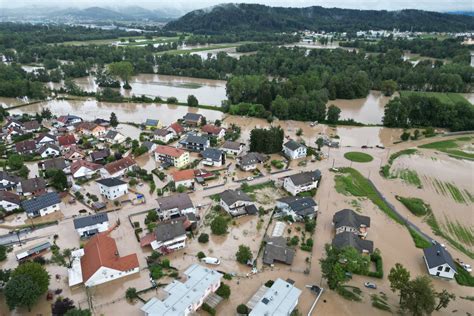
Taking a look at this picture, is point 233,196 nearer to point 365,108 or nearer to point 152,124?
point 152,124

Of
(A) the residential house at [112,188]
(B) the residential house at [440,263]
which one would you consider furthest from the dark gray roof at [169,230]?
(B) the residential house at [440,263]

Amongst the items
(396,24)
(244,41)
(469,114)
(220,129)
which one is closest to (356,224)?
(220,129)

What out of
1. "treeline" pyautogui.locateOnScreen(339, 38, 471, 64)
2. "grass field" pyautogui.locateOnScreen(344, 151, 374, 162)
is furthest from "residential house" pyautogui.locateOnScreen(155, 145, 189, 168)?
"treeline" pyautogui.locateOnScreen(339, 38, 471, 64)

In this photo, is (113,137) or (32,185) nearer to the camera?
(32,185)

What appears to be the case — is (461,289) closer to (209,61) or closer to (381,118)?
(381,118)

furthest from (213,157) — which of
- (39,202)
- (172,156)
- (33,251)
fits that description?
(33,251)

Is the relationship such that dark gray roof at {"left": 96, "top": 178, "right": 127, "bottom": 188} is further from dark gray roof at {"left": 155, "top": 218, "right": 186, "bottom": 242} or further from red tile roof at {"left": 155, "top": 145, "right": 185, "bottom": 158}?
dark gray roof at {"left": 155, "top": 218, "right": 186, "bottom": 242}

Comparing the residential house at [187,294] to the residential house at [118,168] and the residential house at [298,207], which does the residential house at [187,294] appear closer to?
the residential house at [298,207]
